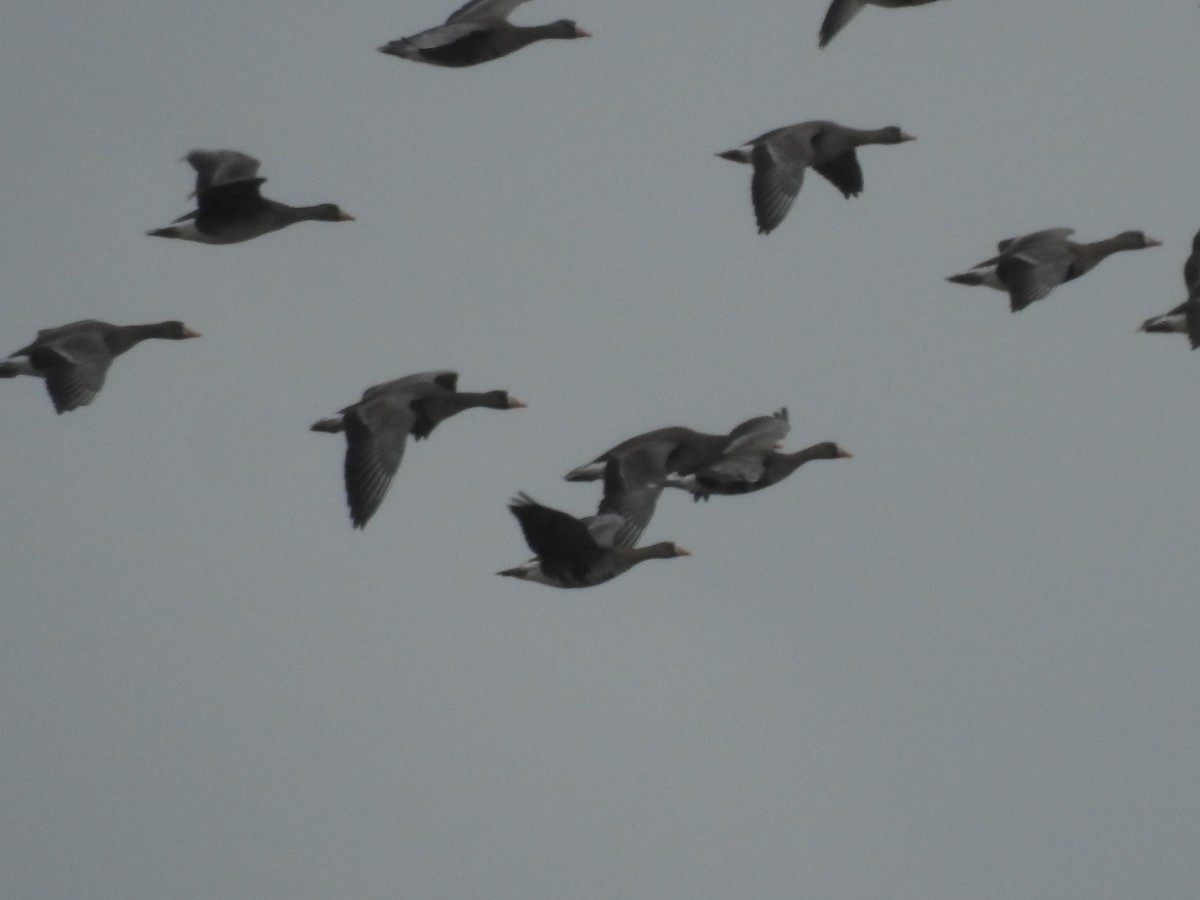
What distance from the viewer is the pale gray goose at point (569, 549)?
32.4 meters

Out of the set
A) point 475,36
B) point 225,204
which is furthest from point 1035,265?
point 225,204

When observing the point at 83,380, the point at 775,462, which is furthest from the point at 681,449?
the point at 83,380

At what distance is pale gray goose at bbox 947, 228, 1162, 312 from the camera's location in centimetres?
3653

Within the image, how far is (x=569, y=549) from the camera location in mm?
33000

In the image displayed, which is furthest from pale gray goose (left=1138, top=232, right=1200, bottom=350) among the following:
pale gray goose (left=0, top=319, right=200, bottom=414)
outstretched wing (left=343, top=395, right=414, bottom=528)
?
pale gray goose (left=0, top=319, right=200, bottom=414)

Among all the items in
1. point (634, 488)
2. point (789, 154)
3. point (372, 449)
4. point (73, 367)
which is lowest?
point (634, 488)

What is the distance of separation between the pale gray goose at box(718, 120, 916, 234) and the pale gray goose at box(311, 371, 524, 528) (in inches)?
144

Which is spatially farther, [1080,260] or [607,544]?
[1080,260]

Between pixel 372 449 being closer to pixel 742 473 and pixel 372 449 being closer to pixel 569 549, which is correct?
pixel 569 549

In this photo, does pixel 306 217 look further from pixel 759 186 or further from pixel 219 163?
pixel 759 186

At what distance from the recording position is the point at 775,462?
36312 millimetres

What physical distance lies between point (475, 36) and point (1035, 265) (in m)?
6.58

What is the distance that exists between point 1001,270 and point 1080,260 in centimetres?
107

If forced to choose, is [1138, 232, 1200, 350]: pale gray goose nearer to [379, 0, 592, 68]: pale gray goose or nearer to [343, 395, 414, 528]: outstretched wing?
[379, 0, 592, 68]: pale gray goose
